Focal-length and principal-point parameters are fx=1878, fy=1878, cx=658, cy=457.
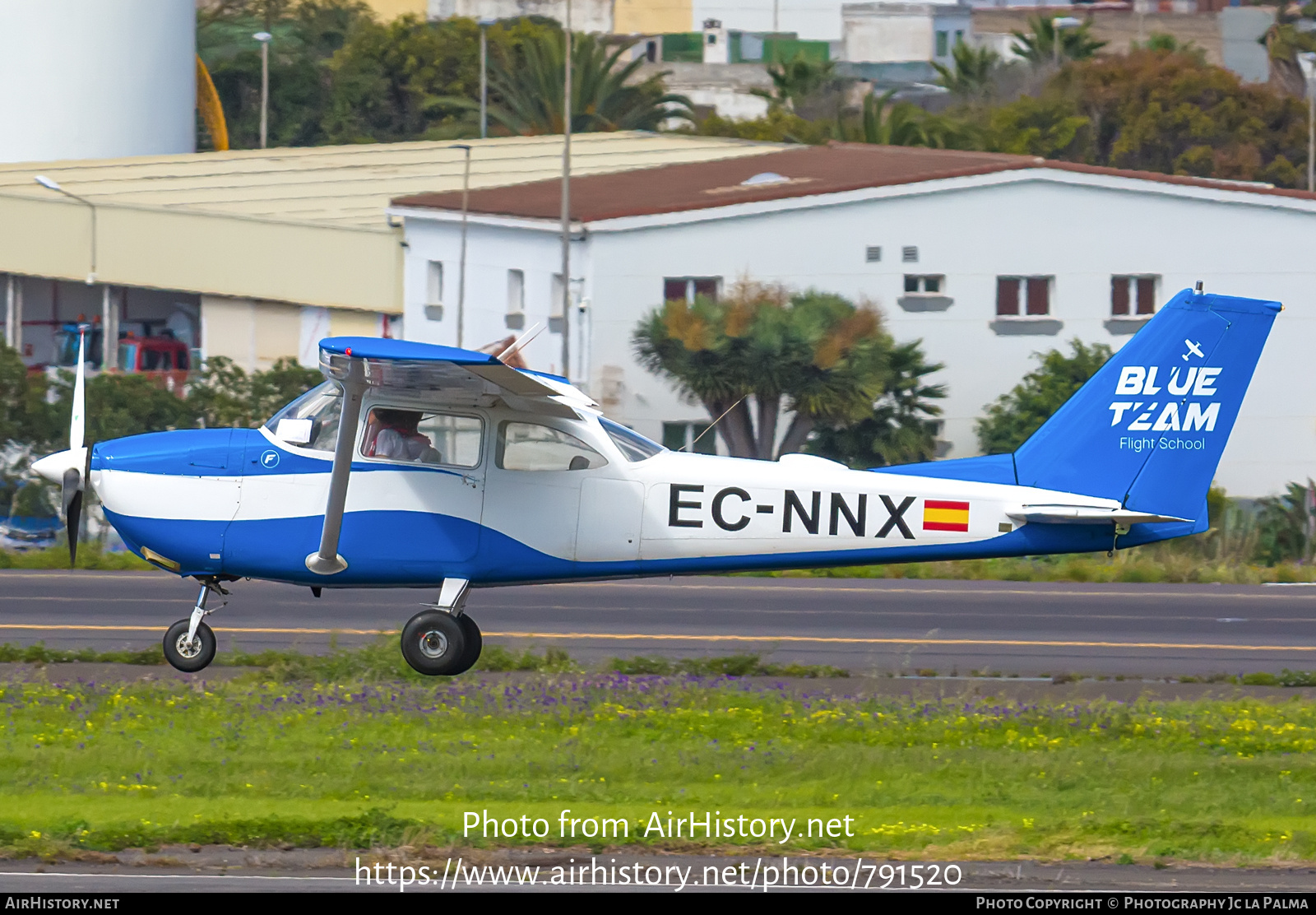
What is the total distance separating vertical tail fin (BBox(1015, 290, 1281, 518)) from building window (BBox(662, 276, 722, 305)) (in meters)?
23.3

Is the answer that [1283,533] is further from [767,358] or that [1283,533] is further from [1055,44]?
[1055,44]

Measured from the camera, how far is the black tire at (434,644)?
1438 centimetres

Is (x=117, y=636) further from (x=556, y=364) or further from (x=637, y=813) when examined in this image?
(x=556, y=364)

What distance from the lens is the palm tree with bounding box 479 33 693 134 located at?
6712 cm

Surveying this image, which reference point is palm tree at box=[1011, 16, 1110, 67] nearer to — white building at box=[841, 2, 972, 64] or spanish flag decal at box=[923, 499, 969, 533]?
white building at box=[841, 2, 972, 64]

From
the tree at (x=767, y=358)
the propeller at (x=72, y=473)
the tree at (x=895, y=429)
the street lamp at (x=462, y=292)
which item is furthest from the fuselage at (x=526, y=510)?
the street lamp at (x=462, y=292)

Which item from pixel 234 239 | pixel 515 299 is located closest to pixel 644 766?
pixel 515 299

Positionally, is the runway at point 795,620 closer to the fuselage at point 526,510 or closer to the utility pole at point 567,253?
the fuselage at point 526,510

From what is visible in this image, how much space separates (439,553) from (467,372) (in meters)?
1.60

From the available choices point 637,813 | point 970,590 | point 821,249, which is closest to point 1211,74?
point 821,249

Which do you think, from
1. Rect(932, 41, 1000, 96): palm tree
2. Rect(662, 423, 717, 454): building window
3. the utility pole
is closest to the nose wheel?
the utility pole

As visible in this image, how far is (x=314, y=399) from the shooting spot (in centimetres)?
1409

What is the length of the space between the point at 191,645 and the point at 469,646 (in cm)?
209

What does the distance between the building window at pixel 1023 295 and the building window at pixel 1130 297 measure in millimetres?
1352
